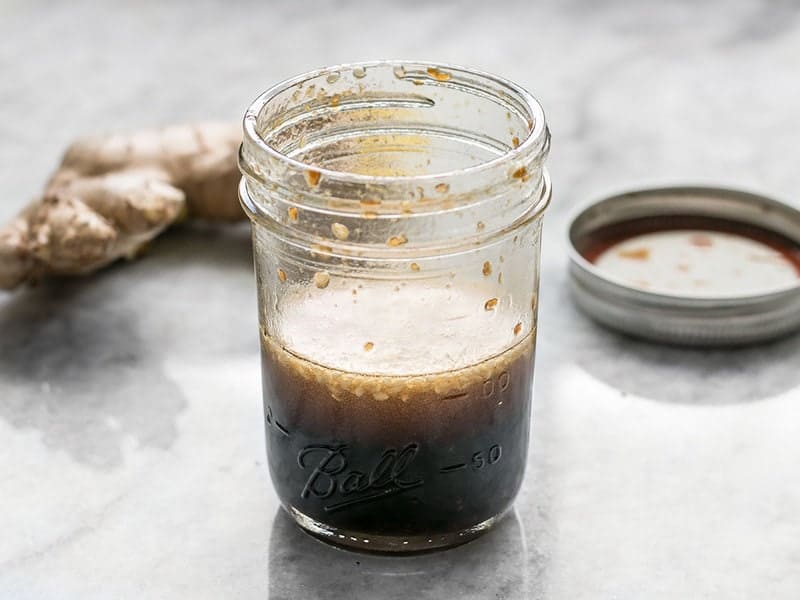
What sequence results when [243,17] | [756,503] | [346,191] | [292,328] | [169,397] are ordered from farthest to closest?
[243,17]
[169,397]
[756,503]
[292,328]
[346,191]

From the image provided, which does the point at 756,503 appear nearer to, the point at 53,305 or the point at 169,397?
the point at 169,397

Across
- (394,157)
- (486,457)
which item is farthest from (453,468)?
(394,157)

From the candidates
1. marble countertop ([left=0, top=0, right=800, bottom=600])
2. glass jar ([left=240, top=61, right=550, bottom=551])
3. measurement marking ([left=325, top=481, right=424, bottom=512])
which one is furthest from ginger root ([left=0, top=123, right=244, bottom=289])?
measurement marking ([left=325, top=481, right=424, bottom=512])

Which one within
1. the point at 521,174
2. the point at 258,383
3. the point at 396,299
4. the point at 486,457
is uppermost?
the point at 521,174

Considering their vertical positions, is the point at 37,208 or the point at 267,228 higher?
the point at 267,228

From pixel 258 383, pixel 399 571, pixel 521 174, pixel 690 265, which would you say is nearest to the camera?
pixel 521 174

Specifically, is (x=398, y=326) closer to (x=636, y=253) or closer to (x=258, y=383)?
(x=258, y=383)

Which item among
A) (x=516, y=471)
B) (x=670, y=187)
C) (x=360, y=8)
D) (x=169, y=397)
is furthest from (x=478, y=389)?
(x=360, y=8)
